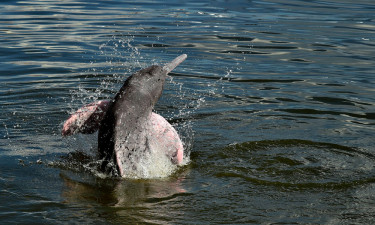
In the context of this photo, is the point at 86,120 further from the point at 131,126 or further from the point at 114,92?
the point at 114,92

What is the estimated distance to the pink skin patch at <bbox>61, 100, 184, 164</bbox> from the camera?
23.4ft

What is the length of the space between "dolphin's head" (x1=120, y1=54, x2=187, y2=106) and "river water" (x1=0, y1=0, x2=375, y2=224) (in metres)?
0.94

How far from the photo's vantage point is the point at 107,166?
6.90 m

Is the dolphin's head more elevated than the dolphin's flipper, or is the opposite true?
the dolphin's head

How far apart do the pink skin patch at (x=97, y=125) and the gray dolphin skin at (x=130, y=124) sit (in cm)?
16

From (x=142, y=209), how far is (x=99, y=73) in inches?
248

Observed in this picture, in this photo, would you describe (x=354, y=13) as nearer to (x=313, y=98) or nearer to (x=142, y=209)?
(x=313, y=98)

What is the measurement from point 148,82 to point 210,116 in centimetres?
271

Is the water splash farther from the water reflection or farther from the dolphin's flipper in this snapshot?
the dolphin's flipper

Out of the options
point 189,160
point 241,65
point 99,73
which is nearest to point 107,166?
point 189,160

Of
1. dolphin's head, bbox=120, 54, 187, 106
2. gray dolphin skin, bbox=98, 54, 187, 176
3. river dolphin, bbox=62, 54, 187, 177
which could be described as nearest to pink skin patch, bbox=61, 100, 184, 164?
river dolphin, bbox=62, 54, 187, 177

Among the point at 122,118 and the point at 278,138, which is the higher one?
the point at 122,118

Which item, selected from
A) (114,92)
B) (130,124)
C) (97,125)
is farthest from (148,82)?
(114,92)

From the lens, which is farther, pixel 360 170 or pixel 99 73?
pixel 99 73
